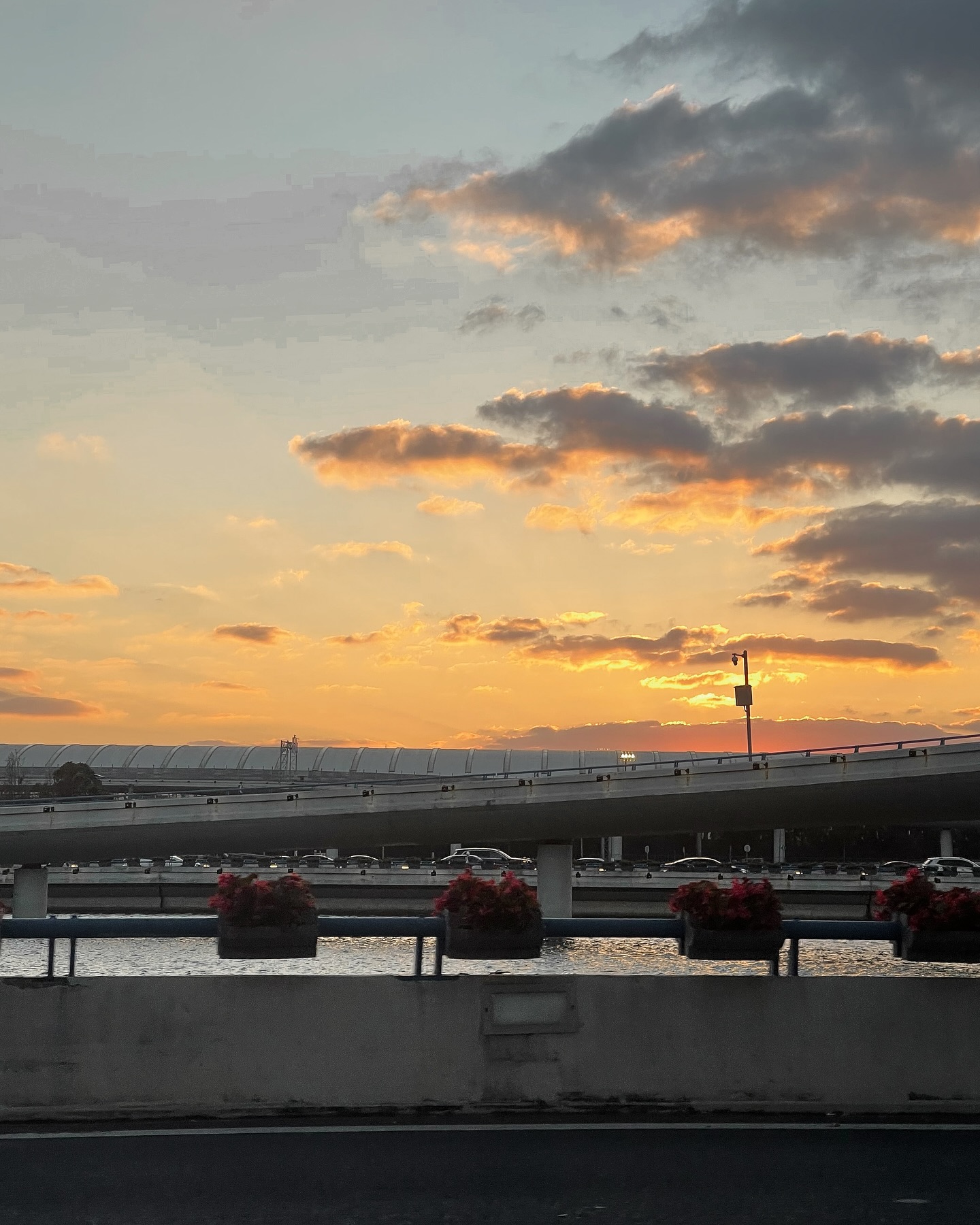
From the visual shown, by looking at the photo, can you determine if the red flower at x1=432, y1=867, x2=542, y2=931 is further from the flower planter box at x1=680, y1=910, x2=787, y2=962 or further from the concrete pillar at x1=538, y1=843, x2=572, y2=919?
the concrete pillar at x1=538, y1=843, x2=572, y2=919

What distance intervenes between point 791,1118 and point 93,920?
604 cm

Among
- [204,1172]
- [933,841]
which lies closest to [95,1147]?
[204,1172]

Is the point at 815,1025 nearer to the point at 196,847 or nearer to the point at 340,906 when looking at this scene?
the point at 196,847

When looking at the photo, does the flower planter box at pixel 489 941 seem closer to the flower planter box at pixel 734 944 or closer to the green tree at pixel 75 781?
the flower planter box at pixel 734 944

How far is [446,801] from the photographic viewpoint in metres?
72.9

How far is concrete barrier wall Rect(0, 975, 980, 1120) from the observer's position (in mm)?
10148

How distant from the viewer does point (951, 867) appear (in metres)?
99.8

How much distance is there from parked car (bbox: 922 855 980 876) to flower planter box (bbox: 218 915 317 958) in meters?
89.1

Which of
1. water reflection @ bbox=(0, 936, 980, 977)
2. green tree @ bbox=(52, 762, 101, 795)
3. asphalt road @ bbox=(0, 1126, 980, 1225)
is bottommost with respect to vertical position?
water reflection @ bbox=(0, 936, 980, 977)

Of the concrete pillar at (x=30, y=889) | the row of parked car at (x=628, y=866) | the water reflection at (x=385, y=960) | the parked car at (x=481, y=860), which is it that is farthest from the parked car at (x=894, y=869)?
the concrete pillar at (x=30, y=889)

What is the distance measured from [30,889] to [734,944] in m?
81.0

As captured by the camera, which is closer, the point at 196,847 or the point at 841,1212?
the point at 841,1212

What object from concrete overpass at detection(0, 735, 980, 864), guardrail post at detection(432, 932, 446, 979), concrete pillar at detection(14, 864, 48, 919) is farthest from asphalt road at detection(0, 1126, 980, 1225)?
concrete pillar at detection(14, 864, 48, 919)

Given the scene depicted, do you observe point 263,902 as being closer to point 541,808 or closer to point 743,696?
point 541,808
